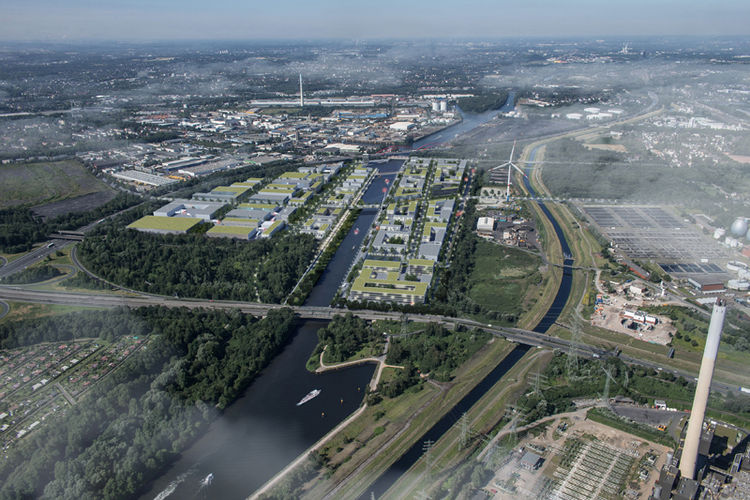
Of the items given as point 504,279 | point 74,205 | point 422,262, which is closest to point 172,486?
point 422,262

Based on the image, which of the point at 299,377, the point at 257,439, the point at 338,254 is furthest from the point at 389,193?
the point at 257,439

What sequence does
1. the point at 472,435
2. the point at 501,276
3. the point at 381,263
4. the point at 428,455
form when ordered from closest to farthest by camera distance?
the point at 428,455 → the point at 472,435 → the point at 501,276 → the point at 381,263

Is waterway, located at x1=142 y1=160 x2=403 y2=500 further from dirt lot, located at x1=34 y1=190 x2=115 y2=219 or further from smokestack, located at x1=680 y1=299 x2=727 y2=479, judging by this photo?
dirt lot, located at x1=34 y1=190 x2=115 y2=219

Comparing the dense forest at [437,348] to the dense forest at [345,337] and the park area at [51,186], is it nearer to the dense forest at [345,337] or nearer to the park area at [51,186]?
the dense forest at [345,337]

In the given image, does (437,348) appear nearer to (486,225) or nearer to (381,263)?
(381,263)

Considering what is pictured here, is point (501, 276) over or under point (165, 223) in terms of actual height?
under

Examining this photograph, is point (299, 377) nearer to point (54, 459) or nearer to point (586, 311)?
point (54, 459)
